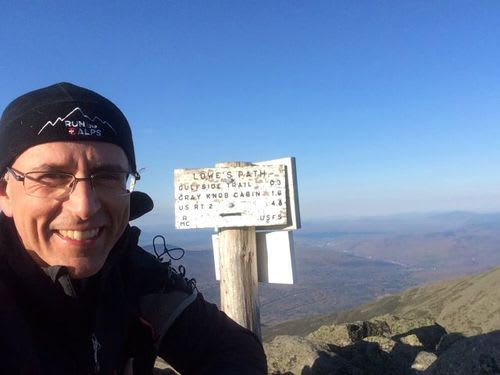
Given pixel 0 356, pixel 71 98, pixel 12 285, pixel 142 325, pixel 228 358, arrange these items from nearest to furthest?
pixel 0 356, pixel 12 285, pixel 71 98, pixel 142 325, pixel 228 358

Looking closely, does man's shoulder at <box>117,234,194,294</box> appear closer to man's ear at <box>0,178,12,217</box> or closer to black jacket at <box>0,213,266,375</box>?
black jacket at <box>0,213,266,375</box>

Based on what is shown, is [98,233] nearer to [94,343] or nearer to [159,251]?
[94,343]

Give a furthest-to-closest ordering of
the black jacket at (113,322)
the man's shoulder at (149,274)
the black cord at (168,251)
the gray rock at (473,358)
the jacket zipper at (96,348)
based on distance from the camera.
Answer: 1. the black cord at (168,251)
2. the gray rock at (473,358)
3. the man's shoulder at (149,274)
4. the jacket zipper at (96,348)
5. the black jacket at (113,322)

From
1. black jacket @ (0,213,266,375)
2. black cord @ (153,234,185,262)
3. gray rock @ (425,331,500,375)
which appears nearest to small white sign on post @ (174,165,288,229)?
black cord @ (153,234,185,262)

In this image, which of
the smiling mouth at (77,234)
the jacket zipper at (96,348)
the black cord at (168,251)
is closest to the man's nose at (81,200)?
the smiling mouth at (77,234)

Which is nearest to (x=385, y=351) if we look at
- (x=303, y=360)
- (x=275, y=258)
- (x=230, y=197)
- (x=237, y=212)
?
(x=303, y=360)

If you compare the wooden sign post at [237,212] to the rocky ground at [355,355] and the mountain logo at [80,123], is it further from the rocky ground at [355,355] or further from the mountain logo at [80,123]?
the mountain logo at [80,123]

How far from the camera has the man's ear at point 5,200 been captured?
2.70 metres

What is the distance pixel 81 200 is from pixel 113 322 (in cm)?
88

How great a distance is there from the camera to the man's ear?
106 inches

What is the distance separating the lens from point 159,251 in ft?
13.8

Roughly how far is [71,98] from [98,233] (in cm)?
84

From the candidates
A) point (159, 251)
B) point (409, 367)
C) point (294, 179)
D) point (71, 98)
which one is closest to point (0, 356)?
point (71, 98)

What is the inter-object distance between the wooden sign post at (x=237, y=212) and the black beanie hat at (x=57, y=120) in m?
3.03
